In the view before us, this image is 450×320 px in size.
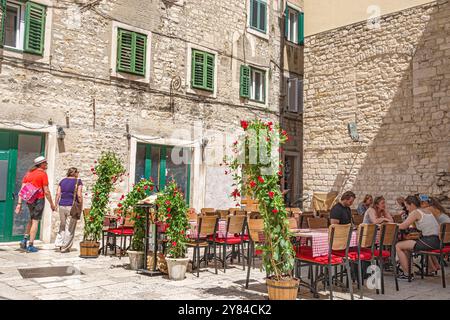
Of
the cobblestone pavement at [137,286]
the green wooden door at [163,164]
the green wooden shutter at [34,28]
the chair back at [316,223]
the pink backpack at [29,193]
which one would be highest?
the green wooden shutter at [34,28]

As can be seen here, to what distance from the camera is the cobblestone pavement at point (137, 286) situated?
537 cm

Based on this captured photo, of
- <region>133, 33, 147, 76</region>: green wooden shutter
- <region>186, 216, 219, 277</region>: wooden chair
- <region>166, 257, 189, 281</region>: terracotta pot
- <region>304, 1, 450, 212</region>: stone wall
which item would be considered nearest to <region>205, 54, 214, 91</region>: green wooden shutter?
<region>133, 33, 147, 76</region>: green wooden shutter

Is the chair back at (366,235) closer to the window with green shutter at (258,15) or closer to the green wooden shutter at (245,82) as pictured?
the green wooden shutter at (245,82)

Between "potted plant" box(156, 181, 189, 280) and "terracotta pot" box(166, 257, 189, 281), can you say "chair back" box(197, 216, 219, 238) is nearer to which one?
"potted plant" box(156, 181, 189, 280)

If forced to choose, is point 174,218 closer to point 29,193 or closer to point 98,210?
point 98,210

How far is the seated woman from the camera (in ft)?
23.9

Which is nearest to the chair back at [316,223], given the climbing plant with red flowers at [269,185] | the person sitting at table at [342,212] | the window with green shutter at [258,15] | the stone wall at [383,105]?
the person sitting at table at [342,212]

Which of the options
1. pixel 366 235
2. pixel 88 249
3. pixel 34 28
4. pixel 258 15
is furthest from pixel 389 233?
pixel 258 15

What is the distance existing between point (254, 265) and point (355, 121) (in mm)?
6865

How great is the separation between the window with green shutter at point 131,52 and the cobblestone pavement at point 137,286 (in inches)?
209

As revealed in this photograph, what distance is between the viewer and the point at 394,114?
12.5 m

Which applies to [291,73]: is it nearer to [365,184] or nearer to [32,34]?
[365,184]

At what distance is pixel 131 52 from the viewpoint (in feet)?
36.7
